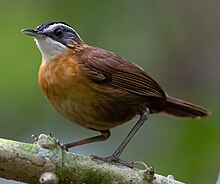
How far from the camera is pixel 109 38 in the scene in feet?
20.0

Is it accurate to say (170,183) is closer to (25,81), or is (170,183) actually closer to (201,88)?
(25,81)

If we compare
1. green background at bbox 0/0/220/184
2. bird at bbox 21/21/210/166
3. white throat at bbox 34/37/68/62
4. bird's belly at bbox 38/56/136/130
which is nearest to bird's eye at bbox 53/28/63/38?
bird at bbox 21/21/210/166

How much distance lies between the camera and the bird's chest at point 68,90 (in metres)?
4.37

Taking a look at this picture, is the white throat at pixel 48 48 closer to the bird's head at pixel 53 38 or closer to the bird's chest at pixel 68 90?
the bird's head at pixel 53 38

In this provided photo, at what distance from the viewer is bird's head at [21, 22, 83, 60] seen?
186 inches

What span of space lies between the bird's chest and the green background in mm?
766

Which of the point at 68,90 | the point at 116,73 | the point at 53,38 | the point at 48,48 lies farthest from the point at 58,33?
the point at 68,90

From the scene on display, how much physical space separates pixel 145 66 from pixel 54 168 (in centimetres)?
298

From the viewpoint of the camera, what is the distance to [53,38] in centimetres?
484

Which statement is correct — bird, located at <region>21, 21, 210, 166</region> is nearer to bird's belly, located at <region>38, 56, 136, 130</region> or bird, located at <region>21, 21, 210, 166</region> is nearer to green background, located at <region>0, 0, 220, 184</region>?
bird's belly, located at <region>38, 56, 136, 130</region>

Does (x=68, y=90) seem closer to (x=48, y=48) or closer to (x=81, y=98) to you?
(x=81, y=98)

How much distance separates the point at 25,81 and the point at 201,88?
1.93m

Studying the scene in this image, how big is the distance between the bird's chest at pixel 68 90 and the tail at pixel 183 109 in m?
0.97

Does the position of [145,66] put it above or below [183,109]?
above
